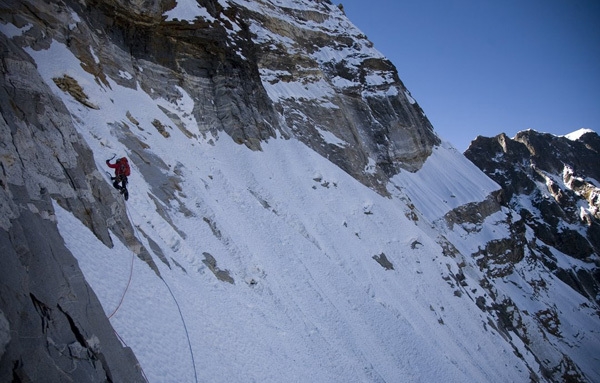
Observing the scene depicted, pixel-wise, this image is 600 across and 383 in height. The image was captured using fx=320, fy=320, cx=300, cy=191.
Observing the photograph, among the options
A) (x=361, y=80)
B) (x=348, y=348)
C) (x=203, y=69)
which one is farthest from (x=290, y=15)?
(x=348, y=348)

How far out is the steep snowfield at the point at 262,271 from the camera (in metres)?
8.04

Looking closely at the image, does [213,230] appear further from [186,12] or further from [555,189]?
[555,189]

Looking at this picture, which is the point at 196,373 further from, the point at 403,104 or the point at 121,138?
the point at 403,104

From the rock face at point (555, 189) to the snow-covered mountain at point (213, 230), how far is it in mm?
26972

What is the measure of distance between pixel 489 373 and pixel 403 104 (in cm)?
4013

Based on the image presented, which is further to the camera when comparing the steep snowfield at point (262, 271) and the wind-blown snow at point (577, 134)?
the wind-blown snow at point (577, 134)

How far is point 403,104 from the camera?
51625 millimetres

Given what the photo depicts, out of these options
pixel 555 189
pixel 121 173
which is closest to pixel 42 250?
pixel 121 173

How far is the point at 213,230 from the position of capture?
15.0 metres

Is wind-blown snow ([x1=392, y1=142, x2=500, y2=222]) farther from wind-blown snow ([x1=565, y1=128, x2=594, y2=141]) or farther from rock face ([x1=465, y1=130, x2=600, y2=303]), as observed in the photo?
wind-blown snow ([x1=565, y1=128, x2=594, y2=141])

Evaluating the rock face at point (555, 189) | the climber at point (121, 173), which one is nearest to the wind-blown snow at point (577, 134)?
the rock face at point (555, 189)

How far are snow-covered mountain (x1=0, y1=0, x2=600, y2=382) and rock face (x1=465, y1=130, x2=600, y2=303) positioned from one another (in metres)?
27.0

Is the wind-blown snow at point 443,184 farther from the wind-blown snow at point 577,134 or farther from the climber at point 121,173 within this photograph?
the wind-blown snow at point 577,134

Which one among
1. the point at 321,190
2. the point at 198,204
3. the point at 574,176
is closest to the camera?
the point at 198,204
